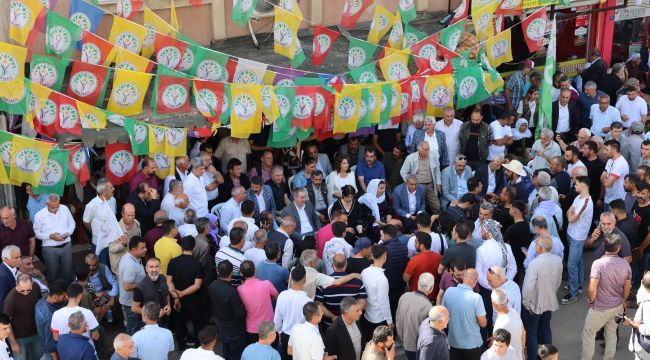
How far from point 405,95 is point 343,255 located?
419 cm

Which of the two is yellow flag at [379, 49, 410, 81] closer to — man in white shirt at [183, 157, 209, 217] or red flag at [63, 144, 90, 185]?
man in white shirt at [183, 157, 209, 217]

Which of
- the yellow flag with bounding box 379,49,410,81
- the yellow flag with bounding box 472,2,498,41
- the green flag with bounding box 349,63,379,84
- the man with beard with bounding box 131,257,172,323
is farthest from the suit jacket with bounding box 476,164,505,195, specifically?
the man with beard with bounding box 131,257,172,323

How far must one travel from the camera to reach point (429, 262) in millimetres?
11648

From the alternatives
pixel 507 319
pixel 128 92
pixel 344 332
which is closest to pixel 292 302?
pixel 344 332

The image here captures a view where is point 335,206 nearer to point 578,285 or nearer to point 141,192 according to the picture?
point 141,192

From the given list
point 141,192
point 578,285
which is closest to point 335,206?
point 141,192

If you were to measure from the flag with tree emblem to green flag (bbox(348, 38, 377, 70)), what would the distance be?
262cm

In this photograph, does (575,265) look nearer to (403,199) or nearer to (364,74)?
(403,199)

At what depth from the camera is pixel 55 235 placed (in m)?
12.6

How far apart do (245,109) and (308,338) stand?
14.3 ft

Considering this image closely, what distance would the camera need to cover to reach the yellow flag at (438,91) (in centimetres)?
1481

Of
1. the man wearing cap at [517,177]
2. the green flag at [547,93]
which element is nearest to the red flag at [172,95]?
the man wearing cap at [517,177]

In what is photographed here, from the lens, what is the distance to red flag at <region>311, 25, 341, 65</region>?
14086 millimetres

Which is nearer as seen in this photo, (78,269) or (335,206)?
(78,269)
